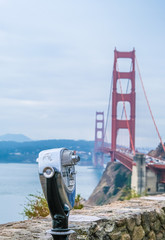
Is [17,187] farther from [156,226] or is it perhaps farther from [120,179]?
[120,179]

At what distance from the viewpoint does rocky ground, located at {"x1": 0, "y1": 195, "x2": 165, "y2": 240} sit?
2.28m

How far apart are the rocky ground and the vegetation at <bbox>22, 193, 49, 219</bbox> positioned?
1.78 ft

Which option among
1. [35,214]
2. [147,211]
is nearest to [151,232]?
[147,211]

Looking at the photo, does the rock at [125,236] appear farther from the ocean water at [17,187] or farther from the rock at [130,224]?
the ocean water at [17,187]

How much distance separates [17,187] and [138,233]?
376 inches

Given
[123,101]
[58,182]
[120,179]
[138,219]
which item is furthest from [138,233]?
[120,179]

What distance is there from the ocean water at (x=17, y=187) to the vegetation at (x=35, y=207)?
67 mm

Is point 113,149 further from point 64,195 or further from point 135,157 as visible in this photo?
point 64,195

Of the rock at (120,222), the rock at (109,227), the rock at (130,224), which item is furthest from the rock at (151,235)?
the rock at (109,227)

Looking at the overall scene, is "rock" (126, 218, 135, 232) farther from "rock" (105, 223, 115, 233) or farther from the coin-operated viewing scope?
the coin-operated viewing scope

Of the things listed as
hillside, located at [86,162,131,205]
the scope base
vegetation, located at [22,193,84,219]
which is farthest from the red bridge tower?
the scope base

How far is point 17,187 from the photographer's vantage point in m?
12.2

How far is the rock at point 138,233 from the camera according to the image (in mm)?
2945

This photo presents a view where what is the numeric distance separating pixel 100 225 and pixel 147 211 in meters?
0.62
